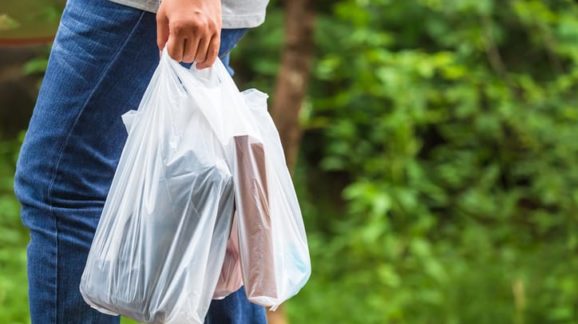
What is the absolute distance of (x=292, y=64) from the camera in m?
3.54

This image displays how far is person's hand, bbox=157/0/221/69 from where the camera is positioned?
5.80ft

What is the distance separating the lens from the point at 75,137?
6.27 feet

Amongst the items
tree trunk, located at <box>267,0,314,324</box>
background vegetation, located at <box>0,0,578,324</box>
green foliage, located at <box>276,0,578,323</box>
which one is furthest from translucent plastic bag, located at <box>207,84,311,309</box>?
green foliage, located at <box>276,0,578,323</box>

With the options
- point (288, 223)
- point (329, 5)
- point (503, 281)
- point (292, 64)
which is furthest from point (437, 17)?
point (288, 223)

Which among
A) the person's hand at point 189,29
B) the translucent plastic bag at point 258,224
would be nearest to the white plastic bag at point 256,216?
the translucent plastic bag at point 258,224

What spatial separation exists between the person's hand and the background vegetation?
7.12ft

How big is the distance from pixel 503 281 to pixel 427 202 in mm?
960

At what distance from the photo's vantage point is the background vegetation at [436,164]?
4559mm

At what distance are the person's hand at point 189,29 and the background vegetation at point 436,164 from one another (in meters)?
2.17

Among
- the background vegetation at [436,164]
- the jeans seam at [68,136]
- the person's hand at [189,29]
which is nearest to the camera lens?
the person's hand at [189,29]

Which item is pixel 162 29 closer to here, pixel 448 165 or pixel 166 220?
pixel 166 220

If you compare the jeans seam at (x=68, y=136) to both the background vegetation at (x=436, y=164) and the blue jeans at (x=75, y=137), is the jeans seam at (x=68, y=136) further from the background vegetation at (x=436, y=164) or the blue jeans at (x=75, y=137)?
the background vegetation at (x=436, y=164)

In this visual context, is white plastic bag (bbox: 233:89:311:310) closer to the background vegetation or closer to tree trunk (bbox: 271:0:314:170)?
tree trunk (bbox: 271:0:314:170)

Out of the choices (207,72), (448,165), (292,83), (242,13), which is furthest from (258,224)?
(448,165)
